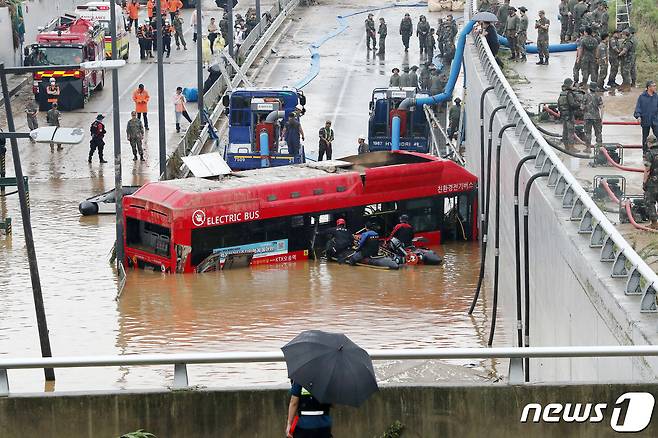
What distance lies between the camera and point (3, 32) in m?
57.4

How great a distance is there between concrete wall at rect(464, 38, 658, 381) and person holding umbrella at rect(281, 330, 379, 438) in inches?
206

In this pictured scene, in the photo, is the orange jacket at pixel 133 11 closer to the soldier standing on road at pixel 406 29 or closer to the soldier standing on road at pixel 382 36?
the soldier standing on road at pixel 382 36

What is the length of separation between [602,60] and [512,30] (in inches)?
250

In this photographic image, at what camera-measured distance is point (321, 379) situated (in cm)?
996

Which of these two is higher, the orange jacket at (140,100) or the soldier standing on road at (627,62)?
the soldier standing on road at (627,62)

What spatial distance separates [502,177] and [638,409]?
20761 millimetres

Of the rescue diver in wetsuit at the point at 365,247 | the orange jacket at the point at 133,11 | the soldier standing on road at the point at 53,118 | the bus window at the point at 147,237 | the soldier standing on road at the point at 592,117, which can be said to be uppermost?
the soldier standing on road at the point at 592,117

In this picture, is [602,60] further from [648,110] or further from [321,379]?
[321,379]

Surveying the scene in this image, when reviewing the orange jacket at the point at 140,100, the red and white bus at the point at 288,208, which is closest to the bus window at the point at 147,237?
the red and white bus at the point at 288,208

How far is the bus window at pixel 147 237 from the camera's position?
108ft

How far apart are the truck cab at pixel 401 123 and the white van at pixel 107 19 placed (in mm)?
17876

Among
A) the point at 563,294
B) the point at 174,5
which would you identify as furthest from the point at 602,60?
the point at 174,5

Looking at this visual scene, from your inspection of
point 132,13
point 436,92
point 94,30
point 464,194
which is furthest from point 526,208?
point 132,13

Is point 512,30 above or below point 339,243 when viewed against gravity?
above
